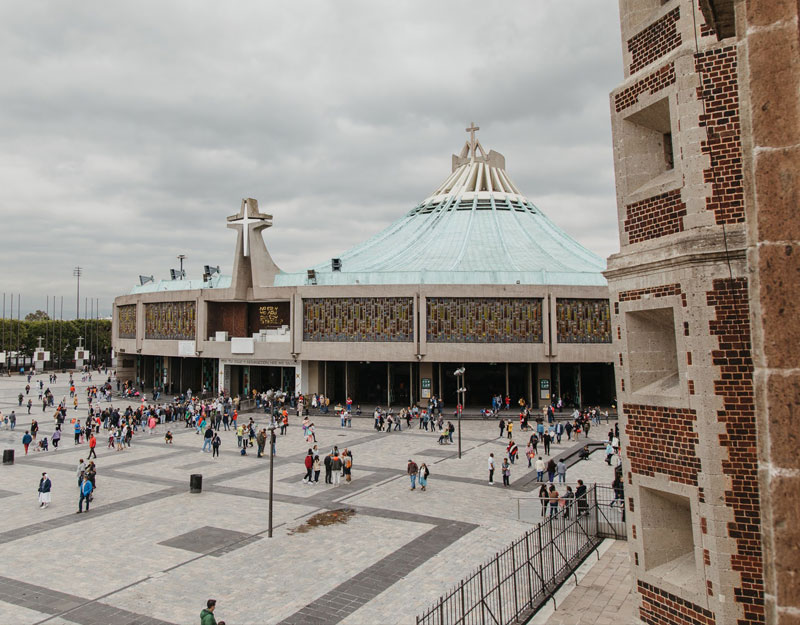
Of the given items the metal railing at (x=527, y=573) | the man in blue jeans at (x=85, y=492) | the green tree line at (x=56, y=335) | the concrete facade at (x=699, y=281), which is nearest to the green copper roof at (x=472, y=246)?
the metal railing at (x=527, y=573)

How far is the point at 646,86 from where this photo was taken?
8.20 m

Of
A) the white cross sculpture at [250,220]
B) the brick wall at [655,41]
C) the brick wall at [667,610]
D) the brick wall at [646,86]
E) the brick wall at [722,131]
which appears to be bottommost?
the brick wall at [667,610]

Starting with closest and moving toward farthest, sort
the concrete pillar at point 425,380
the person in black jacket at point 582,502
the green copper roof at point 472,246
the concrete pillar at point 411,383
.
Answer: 1. the person in black jacket at point 582,502
2. the concrete pillar at point 425,380
3. the green copper roof at point 472,246
4. the concrete pillar at point 411,383

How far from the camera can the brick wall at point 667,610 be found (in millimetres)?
7148

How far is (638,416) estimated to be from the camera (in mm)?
8109

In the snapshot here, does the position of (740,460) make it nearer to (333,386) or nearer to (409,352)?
(409,352)

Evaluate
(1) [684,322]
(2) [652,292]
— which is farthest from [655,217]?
(1) [684,322]

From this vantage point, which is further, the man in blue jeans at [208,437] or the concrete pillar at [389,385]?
the concrete pillar at [389,385]

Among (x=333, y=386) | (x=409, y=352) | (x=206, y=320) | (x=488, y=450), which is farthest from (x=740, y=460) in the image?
(x=206, y=320)

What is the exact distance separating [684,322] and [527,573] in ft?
22.4

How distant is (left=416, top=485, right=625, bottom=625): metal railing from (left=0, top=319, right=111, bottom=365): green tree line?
8394 cm

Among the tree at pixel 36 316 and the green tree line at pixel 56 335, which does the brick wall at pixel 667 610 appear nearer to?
the green tree line at pixel 56 335

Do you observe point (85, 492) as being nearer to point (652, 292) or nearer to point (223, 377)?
point (652, 292)

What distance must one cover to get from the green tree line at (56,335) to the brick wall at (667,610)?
88.9 meters
